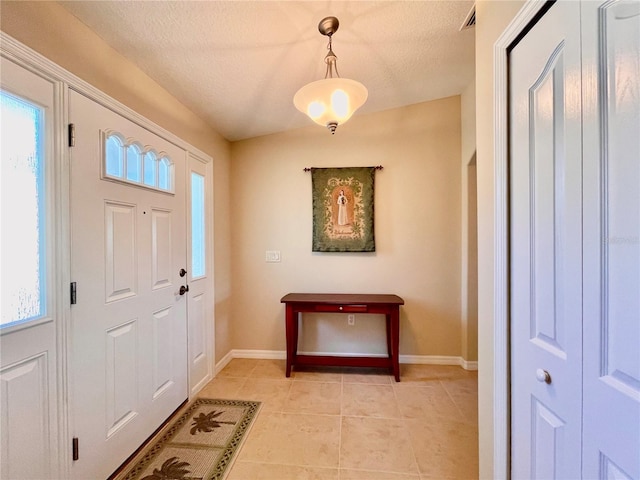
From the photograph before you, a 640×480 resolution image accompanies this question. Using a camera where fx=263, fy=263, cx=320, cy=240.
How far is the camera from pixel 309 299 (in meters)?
2.51

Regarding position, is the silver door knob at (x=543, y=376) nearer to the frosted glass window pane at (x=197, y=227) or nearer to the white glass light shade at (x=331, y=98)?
the white glass light shade at (x=331, y=98)

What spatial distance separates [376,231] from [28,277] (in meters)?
2.50

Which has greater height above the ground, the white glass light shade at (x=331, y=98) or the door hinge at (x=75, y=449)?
the white glass light shade at (x=331, y=98)

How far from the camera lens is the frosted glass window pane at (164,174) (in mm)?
1889

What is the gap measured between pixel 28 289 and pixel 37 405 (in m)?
0.50

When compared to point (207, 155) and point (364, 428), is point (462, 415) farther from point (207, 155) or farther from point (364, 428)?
point (207, 155)

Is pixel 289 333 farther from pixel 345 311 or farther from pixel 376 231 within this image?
pixel 376 231

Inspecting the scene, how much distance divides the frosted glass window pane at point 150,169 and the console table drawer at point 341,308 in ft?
5.46

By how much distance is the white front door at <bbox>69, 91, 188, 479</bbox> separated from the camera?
1.32 m

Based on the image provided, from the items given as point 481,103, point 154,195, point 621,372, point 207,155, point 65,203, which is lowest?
point 621,372

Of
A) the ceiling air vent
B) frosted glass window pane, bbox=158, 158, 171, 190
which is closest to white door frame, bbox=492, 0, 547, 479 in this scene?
the ceiling air vent

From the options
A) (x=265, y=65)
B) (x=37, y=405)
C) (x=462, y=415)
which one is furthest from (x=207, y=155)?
(x=462, y=415)

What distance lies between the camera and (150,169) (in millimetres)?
1793

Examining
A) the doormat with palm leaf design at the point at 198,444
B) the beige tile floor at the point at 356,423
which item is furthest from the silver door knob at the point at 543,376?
the doormat with palm leaf design at the point at 198,444
